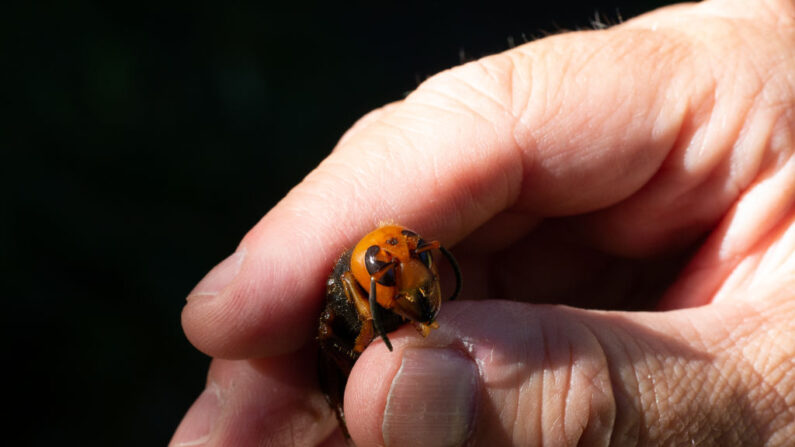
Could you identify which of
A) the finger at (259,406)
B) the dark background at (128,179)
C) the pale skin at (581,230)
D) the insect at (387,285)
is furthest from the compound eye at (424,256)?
the dark background at (128,179)

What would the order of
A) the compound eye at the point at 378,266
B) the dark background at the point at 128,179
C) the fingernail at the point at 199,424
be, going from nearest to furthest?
the compound eye at the point at 378,266 < the fingernail at the point at 199,424 < the dark background at the point at 128,179

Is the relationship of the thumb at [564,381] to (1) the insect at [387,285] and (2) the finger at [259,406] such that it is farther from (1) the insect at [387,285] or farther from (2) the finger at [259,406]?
(2) the finger at [259,406]

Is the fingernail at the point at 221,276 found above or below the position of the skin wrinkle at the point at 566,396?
above

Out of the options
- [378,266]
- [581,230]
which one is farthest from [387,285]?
[581,230]

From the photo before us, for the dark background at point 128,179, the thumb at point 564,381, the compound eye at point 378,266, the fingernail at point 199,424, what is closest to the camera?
the compound eye at point 378,266

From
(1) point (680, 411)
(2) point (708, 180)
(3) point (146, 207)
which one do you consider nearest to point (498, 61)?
(2) point (708, 180)

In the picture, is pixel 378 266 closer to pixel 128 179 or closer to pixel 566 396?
pixel 566 396
